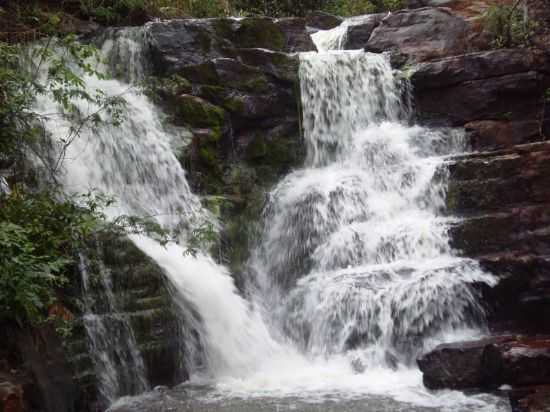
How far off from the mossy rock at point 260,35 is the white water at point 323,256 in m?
1.29

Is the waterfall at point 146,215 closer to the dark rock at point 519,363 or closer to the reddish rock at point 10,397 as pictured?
the reddish rock at point 10,397

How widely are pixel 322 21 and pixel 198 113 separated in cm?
774

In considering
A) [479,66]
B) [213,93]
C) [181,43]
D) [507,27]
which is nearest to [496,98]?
[479,66]

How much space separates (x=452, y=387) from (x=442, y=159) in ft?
17.0

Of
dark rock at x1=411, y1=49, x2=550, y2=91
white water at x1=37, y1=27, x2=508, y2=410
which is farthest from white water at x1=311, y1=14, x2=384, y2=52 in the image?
dark rock at x1=411, y1=49, x2=550, y2=91

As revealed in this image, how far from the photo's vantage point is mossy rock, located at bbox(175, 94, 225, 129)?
36.7 feet

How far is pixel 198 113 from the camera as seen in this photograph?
1132 centimetres

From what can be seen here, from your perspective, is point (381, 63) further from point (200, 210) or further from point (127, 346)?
point (127, 346)

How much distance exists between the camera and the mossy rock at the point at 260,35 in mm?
13258

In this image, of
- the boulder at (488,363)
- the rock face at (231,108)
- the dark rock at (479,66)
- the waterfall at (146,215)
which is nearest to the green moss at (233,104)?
the rock face at (231,108)

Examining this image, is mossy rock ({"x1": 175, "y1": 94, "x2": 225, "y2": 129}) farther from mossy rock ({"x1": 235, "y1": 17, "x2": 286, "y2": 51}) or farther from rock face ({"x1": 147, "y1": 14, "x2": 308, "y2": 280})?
mossy rock ({"x1": 235, "y1": 17, "x2": 286, "y2": 51})

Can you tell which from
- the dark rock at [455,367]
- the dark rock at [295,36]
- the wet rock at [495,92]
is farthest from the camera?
the dark rock at [295,36]

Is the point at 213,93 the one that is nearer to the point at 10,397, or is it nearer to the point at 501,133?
the point at 501,133

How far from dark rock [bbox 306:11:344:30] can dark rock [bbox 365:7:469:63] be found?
2.86 meters
